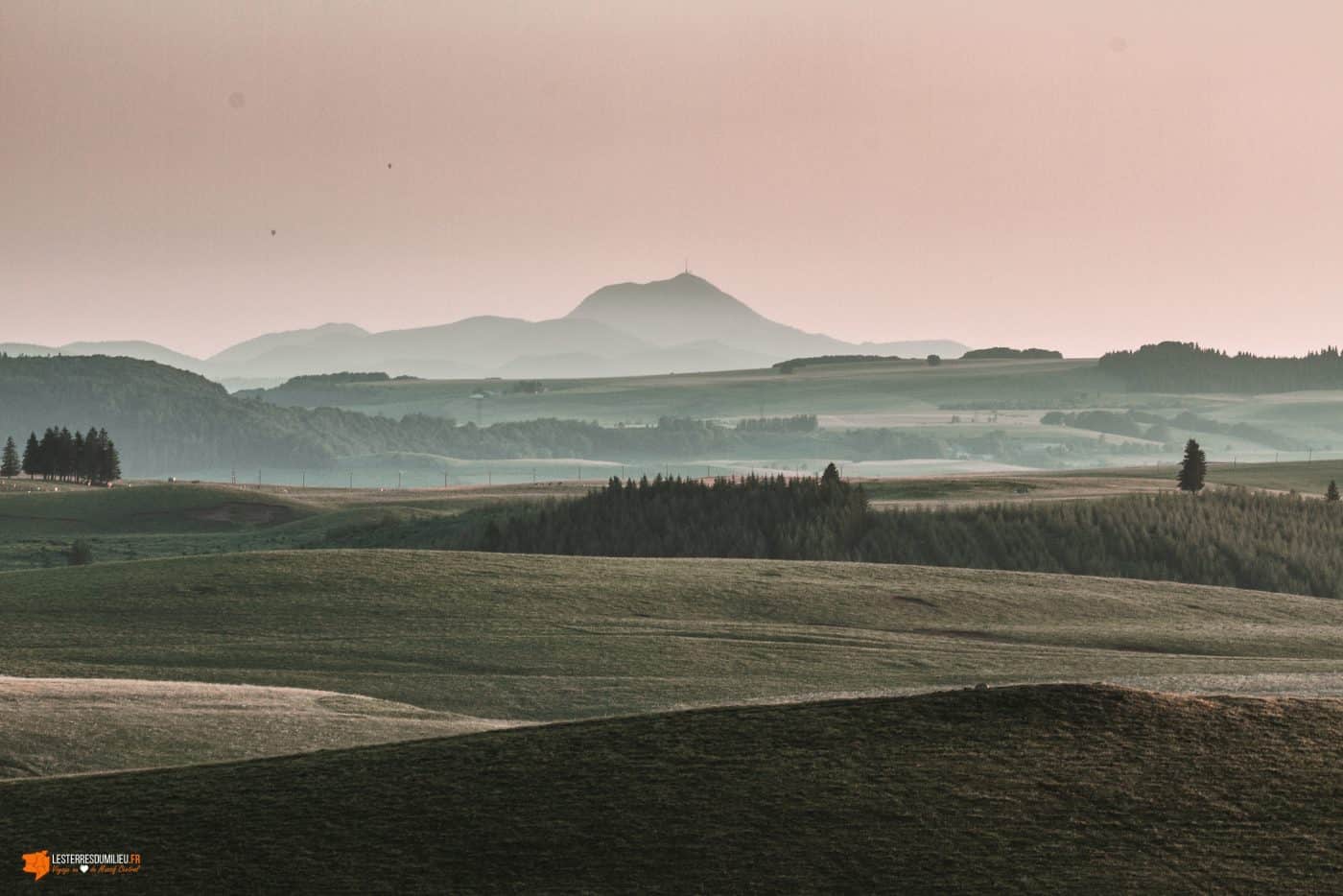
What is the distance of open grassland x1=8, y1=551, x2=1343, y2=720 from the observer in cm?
3859

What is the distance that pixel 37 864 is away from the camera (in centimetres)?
1669

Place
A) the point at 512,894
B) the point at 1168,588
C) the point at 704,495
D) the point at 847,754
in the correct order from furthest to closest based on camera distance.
Result: the point at 704,495, the point at 1168,588, the point at 847,754, the point at 512,894

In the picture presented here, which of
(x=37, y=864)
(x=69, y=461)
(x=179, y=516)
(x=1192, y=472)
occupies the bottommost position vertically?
(x=179, y=516)

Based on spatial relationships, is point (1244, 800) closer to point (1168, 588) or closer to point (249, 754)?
point (249, 754)

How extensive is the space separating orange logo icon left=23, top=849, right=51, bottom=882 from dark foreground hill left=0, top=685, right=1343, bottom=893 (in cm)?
21

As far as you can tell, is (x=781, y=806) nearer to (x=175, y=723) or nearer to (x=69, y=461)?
(x=175, y=723)

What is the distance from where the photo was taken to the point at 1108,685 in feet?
70.6

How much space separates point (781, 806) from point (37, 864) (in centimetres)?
712

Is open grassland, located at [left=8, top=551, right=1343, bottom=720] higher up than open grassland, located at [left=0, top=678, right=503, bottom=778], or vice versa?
open grassland, located at [left=0, top=678, right=503, bottom=778]

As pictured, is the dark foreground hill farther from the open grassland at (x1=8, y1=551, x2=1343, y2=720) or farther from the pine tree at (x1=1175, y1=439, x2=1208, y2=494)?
the pine tree at (x1=1175, y1=439, x2=1208, y2=494)

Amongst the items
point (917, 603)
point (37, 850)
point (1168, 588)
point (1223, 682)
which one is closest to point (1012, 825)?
point (37, 850)

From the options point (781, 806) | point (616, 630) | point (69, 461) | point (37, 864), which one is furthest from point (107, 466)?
point (781, 806)

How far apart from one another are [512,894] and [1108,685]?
8.76 meters

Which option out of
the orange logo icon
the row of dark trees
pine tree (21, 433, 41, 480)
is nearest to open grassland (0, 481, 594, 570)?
the row of dark trees
